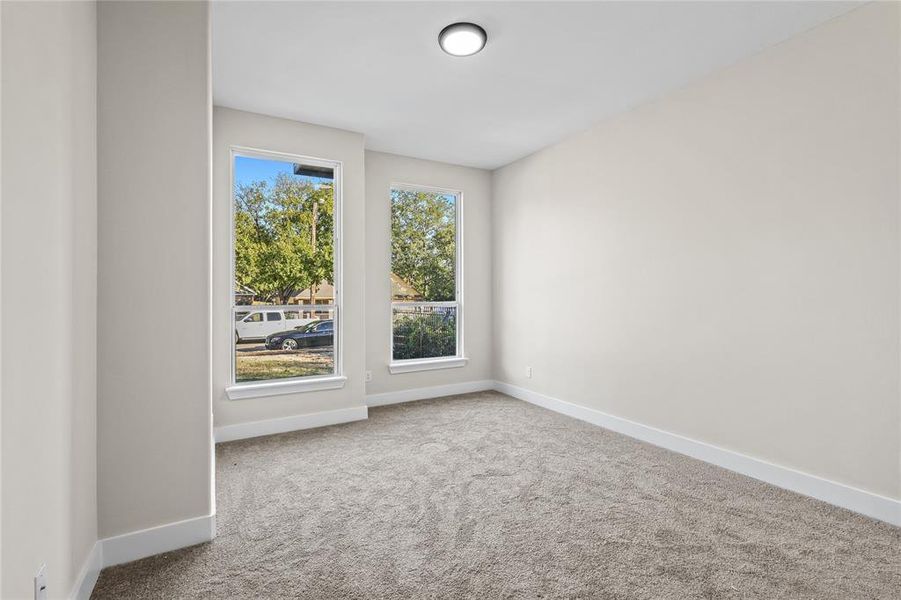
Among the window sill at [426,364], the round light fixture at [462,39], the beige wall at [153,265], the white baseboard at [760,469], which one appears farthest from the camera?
the window sill at [426,364]

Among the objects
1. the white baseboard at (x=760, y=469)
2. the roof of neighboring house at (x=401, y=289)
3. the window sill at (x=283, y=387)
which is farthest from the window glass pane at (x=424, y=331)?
the white baseboard at (x=760, y=469)

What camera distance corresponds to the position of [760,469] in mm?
2812

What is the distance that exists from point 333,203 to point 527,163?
2.17 metres

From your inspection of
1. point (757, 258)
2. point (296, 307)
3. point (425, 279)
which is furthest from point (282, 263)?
point (757, 258)

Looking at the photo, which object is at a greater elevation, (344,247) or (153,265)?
(344,247)

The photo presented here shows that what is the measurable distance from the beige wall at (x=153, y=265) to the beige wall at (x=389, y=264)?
2602 mm

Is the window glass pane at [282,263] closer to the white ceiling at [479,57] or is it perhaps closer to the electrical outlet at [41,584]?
the white ceiling at [479,57]

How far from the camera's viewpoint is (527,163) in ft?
16.0

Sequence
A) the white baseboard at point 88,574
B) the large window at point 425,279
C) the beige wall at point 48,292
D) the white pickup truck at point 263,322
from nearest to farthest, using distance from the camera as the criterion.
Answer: the beige wall at point 48,292 → the white baseboard at point 88,574 → the white pickup truck at point 263,322 → the large window at point 425,279

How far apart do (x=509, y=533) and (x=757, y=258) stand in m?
2.31

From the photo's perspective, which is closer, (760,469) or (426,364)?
(760,469)

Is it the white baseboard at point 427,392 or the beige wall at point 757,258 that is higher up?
the beige wall at point 757,258

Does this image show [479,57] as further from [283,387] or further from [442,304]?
[283,387]

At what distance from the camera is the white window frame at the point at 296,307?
3699mm
